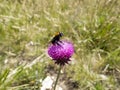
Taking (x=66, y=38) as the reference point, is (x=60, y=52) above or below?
below

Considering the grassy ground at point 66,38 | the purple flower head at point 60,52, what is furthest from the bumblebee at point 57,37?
the grassy ground at point 66,38

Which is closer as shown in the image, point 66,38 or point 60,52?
point 60,52

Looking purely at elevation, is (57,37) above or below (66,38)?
below

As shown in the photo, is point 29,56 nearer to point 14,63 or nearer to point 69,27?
point 14,63

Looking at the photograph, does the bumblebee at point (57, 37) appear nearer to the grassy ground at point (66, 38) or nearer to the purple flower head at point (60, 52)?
the purple flower head at point (60, 52)

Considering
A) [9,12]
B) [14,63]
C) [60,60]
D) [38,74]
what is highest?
[9,12]

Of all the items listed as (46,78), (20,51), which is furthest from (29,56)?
(46,78)

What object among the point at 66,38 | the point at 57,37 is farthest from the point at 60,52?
the point at 66,38

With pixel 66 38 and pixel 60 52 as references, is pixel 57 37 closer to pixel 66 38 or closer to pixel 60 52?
pixel 60 52
